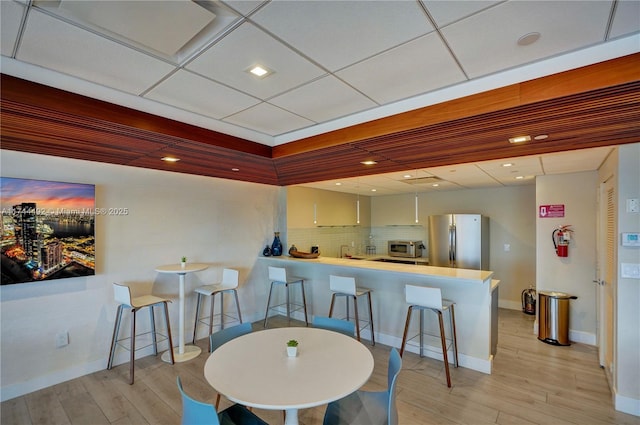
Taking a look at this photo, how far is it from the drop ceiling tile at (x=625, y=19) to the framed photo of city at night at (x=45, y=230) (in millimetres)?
4333

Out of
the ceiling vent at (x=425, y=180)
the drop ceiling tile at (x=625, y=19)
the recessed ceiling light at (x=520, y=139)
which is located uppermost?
the drop ceiling tile at (x=625, y=19)

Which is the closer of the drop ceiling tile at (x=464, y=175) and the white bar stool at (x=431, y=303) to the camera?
the white bar stool at (x=431, y=303)

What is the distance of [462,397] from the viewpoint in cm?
272

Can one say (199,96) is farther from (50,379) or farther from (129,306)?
(50,379)

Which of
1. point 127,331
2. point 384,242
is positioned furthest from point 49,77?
point 384,242

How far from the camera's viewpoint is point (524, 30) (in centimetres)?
162

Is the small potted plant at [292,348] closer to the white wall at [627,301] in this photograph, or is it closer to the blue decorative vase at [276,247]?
the white wall at [627,301]

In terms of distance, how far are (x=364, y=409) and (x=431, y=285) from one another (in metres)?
2.04

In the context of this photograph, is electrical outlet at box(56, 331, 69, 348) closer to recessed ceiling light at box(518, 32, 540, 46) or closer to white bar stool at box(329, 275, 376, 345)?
white bar stool at box(329, 275, 376, 345)

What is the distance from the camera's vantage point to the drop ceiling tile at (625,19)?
4.66ft

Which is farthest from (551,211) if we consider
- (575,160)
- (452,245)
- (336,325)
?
(336,325)

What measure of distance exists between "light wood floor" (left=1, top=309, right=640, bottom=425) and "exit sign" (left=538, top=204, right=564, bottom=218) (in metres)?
1.77

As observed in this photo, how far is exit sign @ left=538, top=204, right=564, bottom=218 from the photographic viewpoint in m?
4.16

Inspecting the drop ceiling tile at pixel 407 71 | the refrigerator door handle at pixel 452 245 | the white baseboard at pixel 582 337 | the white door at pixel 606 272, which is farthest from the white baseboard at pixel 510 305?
the drop ceiling tile at pixel 407 71
